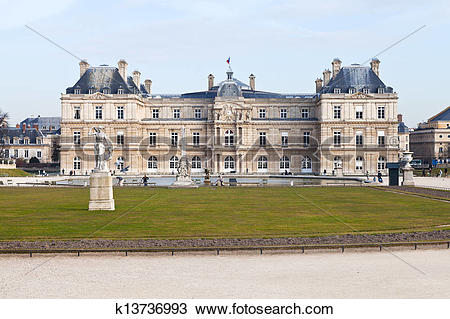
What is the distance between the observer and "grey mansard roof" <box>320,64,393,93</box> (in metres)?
87.4

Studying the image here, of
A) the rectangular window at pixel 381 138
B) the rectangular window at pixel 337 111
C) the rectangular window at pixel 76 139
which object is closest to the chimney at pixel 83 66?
the rectangular window at pixel 76 139

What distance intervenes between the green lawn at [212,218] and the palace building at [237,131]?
5411 centimetres

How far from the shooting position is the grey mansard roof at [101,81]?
289 ft

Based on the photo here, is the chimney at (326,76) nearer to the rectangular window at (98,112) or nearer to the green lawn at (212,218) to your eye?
the rectangular window at (98,112)

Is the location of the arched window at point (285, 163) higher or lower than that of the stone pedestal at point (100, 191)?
higher

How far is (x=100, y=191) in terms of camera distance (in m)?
26.8

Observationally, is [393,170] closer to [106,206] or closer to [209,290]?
[106,206]

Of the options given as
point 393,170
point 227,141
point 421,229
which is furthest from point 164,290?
point 227,141

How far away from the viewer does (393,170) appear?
172ft

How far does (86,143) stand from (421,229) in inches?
2898

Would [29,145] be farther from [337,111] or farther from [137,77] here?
[337,111]

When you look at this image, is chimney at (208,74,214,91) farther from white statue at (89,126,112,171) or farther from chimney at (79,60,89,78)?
white statue at (89,126,112,171)

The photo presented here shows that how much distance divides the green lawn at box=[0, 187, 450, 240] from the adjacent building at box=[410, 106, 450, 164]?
102 m

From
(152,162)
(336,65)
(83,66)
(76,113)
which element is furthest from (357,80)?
(76,113)
